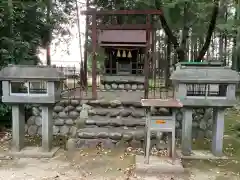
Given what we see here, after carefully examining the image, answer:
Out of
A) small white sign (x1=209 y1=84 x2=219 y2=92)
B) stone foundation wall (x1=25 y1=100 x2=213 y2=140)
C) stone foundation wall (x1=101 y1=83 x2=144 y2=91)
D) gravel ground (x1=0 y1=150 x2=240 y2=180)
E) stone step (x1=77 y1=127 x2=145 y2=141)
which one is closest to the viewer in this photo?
gravel ground (x1=0 y1=150 x2=240 y2=180)

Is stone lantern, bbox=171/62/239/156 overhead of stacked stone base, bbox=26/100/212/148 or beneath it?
overhead

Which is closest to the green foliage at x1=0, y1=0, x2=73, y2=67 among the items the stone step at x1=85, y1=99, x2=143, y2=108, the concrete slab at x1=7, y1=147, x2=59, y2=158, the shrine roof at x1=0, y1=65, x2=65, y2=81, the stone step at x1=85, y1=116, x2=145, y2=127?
the shrine roof at x1=0, y1=65, x2=65, y2=81

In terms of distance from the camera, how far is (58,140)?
7016 millimetres

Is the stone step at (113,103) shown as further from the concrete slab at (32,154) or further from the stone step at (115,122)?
the concrete slab at (32,154)

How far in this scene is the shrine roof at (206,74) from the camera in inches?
214

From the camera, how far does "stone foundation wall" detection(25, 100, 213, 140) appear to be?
6.25 meters

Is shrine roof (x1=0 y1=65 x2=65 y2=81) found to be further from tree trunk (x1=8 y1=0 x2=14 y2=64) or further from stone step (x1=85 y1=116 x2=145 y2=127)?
tree trunk (x1=8 y1=0 x2=14 y2=64)

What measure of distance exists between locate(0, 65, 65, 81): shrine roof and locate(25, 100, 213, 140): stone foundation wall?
5.24ft

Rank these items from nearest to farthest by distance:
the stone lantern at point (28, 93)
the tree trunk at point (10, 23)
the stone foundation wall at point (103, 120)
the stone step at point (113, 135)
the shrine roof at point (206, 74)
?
the shrine roof at point (206, 74), the stone lantern at point (28, 93), the stone step at point (113, 135), the stone foundation wall at point (103, 120), the tree trunk at point (10, 23)

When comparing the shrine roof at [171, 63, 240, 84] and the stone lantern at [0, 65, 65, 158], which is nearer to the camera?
the shrine roof at [171, 63, 240, 84]

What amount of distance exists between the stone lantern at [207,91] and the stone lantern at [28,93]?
2.95 meters

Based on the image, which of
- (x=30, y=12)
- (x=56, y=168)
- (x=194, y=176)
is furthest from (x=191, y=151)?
(x=30, y=12)

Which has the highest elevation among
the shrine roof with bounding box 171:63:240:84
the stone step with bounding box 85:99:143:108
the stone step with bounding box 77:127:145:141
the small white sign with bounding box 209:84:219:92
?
the shrine roof with bounding box 171:63:240:84

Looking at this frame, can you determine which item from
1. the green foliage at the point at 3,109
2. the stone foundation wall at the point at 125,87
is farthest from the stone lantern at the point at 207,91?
the stone foundation wall at the point at 125,87
